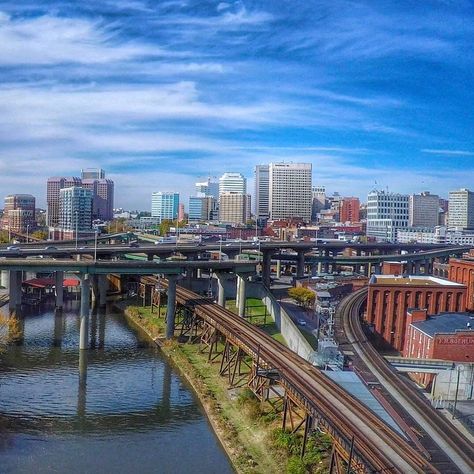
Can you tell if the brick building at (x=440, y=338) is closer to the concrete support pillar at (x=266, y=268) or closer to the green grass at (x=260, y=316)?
the green grass at (x=260, y=316)

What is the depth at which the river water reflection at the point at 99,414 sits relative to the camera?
25953 mm

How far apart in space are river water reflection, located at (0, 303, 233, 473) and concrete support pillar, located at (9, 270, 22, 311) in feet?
44.2

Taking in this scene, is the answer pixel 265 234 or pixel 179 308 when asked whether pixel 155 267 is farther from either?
pixel 265 234

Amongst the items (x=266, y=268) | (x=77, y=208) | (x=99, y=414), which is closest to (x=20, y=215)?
(x=77, y=208)

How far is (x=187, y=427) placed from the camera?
3067cm

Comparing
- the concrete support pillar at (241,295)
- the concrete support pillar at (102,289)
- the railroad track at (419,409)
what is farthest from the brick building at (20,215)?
the railroad track at (419,409)

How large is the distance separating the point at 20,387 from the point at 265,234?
4938 inches

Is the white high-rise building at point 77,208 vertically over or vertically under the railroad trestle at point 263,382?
over

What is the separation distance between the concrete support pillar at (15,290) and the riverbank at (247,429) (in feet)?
79.4

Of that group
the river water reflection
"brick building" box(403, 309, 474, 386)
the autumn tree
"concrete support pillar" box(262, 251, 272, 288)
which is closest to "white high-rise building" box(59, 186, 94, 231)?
"concrete support pillar" box(262, 251, 272, 288)

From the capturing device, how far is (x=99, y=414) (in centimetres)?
3181

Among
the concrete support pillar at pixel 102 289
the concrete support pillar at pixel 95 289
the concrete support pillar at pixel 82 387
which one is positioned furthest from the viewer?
the concrete support pillar at pixel 95 289

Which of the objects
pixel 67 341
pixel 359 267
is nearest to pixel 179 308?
pixel 67 341

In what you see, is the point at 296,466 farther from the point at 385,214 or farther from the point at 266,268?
the point at 385,214
